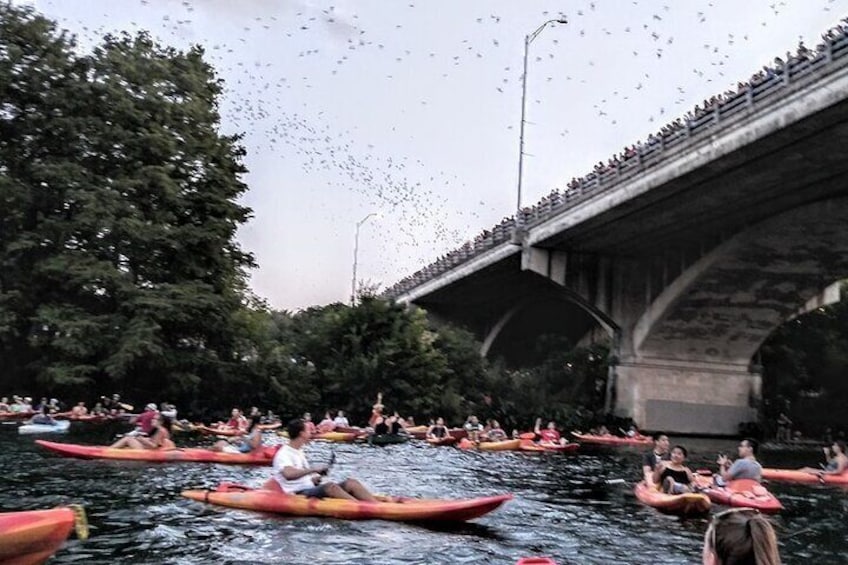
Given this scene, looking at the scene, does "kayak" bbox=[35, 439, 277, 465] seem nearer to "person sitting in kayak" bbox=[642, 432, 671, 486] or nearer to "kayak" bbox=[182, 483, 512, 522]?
"kayak" bbox=[182, 483, 512, 522]

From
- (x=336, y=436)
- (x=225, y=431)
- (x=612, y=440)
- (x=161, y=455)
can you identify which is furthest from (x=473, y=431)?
(x=161, y=455)

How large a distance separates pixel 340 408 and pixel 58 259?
45.5ft

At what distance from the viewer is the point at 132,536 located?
33.1 ft

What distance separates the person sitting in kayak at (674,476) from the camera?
14278 mm

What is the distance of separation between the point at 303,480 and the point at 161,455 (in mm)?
7108

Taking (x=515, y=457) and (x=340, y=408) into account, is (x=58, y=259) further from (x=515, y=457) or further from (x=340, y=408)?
(x=515, y=457)

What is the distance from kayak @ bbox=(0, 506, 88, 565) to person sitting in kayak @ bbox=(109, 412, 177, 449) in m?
11.0

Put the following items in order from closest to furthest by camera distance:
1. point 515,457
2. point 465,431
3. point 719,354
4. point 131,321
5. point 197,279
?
1. point 515,457
2. point 465,431
3. point 131,321
4. point 197,279
5. point 719,354

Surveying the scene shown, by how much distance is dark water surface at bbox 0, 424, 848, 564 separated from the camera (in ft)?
31.8

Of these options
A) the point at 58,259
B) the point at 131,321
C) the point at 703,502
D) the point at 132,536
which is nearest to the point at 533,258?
the point at 131,321

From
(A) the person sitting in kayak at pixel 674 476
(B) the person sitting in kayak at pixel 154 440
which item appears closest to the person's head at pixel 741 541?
(A) the person sitting in kayak at pixel 674 476

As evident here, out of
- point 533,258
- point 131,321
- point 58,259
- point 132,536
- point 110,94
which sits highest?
point 110,94

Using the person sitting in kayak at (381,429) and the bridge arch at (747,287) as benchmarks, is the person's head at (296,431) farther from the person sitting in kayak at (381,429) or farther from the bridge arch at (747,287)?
the bridge arch at (747,287)

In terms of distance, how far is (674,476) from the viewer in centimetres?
1454
